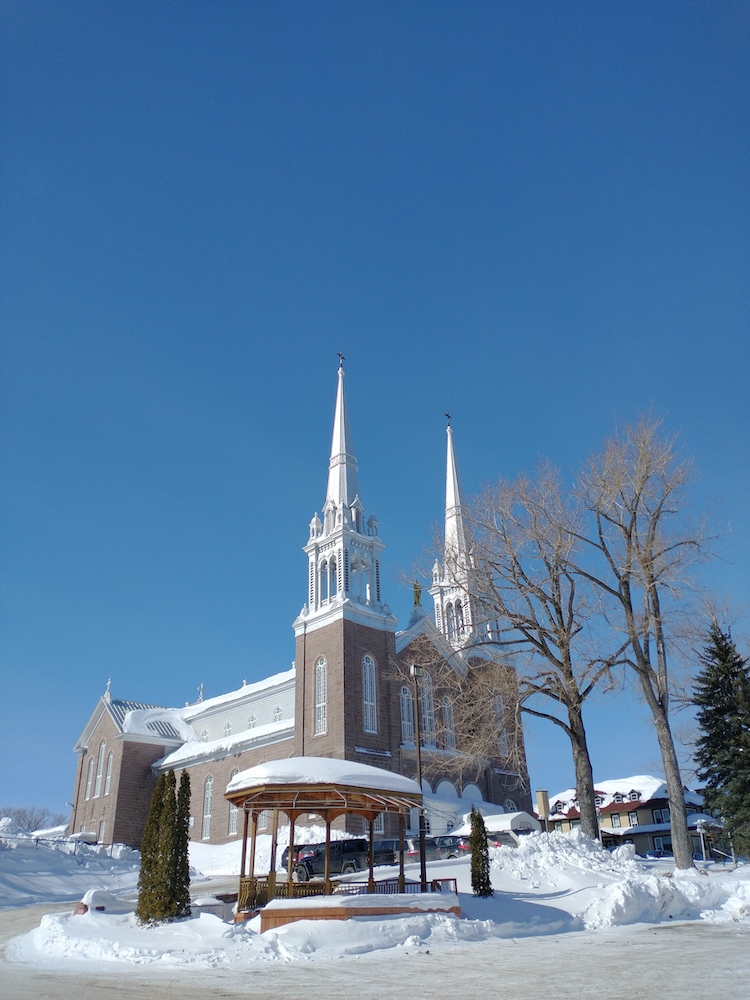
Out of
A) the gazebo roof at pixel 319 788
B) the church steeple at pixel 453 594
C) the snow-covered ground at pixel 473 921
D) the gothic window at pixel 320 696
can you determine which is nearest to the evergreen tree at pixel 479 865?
the snow-covered ground at pixel 473 921

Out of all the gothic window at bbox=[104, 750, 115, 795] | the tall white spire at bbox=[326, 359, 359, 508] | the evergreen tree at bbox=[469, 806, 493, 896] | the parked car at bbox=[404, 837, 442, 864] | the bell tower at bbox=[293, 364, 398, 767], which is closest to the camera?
the evergreen tree at bbox=[469, 806, 493, 896]

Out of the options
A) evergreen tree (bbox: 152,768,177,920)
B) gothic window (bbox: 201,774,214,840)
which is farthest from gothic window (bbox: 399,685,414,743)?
evergreen tree (bbox: 152,768,177,920)

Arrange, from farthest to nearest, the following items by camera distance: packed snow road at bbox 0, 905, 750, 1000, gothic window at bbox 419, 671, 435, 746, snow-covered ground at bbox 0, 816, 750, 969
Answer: gothic window at bbox 419, 671, 435, 746 → snow-covered ground at bbox 0, 816, 750, 969 → packed snow road at bbox 0, 905, 750, 1000

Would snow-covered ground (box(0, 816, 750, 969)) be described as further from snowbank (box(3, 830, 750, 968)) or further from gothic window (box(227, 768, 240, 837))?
gothic window (box(227, 768, 240, 837))

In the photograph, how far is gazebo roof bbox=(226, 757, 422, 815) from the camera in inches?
666

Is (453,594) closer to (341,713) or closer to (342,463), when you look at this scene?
(342,463)

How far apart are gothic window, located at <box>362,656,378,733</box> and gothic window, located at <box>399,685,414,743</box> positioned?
2.10m

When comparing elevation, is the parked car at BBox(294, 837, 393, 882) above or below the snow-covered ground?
above

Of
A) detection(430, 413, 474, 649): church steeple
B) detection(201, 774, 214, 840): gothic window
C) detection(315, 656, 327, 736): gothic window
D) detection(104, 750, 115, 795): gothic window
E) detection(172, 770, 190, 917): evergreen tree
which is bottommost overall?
detection(172, 770, 190, 917): evergreen tree

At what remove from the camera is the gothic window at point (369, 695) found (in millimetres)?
38594

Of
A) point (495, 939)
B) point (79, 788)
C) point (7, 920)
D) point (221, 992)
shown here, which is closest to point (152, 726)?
point (79, 788)

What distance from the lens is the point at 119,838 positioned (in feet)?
156

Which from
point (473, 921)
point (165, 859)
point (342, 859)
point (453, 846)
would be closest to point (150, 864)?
point (165, 859)

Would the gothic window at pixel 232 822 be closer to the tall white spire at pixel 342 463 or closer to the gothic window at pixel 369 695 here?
the gothic window at pixel 369 695
